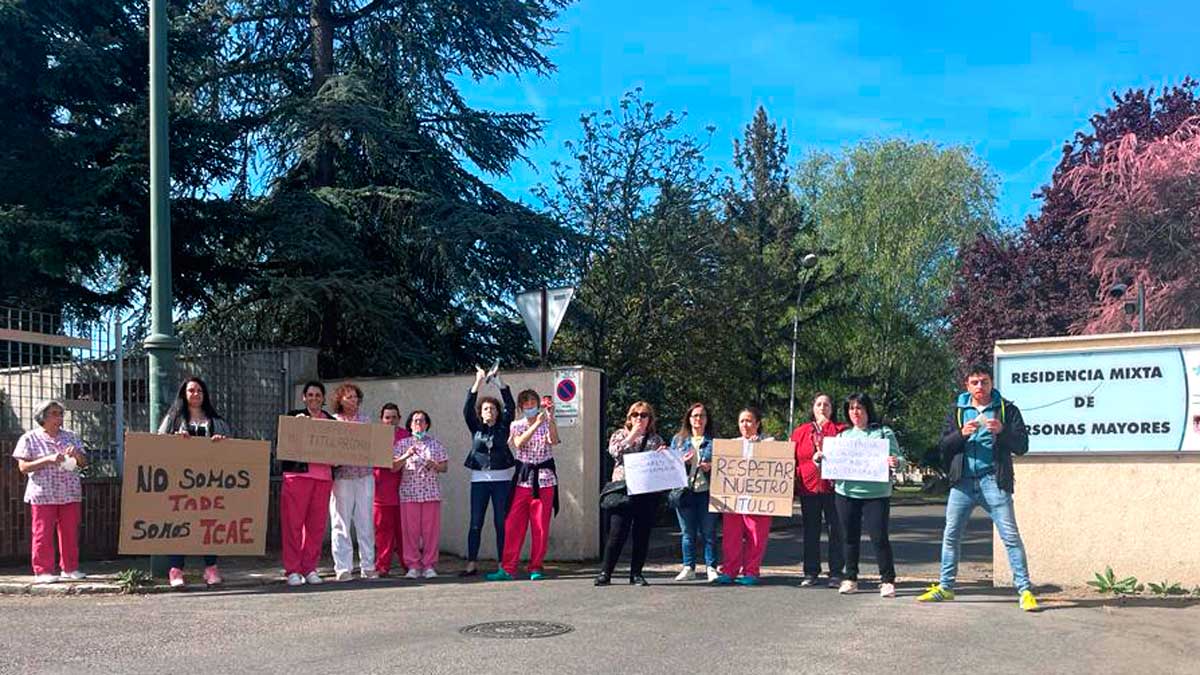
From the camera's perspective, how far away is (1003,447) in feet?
28.3

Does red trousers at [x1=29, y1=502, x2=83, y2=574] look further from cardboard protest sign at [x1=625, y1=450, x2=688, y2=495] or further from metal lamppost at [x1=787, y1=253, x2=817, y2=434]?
metal lamppost at [x1=787, y1=253, x2=817, y2=434]

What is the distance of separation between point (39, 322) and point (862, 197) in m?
34.1

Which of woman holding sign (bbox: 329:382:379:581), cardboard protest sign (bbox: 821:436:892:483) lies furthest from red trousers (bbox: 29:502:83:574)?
cardboard protest sign (bbox: 821:436:892:483)

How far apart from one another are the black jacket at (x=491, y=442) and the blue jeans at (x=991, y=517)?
13.6 ft

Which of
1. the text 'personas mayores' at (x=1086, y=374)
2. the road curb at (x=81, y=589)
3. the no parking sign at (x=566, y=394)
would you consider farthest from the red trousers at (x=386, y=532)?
the text 'personas mayores' at (x=1086, y=374)

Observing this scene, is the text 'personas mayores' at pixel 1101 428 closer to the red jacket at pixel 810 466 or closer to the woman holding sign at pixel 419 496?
the red jacket at pixel 810 466

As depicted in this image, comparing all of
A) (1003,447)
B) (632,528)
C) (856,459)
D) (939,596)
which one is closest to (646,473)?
(632,528)

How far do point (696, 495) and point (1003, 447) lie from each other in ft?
9.62

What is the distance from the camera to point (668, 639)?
7.38 m

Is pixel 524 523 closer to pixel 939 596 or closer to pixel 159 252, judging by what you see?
pixel 939 596

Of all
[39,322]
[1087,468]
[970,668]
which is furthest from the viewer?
[39,322]

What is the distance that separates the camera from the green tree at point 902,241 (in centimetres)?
4047

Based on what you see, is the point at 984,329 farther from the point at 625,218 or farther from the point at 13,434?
the point at 13,434

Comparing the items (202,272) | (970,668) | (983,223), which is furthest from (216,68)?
(983,223)
